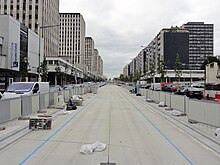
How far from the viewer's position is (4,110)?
13188mm

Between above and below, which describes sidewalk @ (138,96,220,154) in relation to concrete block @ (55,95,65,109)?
below

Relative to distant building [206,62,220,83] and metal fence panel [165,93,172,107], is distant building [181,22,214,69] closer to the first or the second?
distant building [206,62,220,83]

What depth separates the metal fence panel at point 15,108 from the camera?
46.5ft

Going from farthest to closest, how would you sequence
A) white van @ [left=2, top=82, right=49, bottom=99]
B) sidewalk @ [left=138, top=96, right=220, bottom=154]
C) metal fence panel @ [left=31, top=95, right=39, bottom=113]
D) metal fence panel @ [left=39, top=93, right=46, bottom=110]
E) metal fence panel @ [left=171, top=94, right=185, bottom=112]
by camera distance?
white van @ [left=2, top=82, right=49, bottom=99]
metal fence panel @ [left=39, top=93, right=46, bottom=110]
metal fence panel @ [left=171, top=94, right=185, bottom=112]
metal fence panel @ [left=31, top=95, right=39, bottom=113]
sidewalk @ [left=138, top=96, right=220, bottom=154]

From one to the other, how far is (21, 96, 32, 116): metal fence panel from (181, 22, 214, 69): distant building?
161m

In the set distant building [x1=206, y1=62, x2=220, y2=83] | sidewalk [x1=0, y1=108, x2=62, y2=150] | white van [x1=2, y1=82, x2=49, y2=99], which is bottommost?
sidewalk [x1=0, y1=108, x2=62, y2=150]

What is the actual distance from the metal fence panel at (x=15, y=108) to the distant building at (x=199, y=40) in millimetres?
163219

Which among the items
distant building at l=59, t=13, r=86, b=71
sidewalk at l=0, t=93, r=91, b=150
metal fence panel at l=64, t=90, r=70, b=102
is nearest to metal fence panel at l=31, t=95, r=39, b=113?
sidewalk at l=0, t=93, r=91, b=150

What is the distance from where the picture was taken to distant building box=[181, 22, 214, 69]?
172 metres

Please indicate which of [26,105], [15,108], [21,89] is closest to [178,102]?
[26,105]

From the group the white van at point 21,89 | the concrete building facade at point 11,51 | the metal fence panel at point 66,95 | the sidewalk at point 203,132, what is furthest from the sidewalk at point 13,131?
the concrete building facade at point 11,51

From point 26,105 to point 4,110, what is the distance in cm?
342

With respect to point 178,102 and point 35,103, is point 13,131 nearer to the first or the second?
point 35,103

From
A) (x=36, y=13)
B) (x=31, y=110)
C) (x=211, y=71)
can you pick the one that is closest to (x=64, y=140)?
(x=31, y=110)
